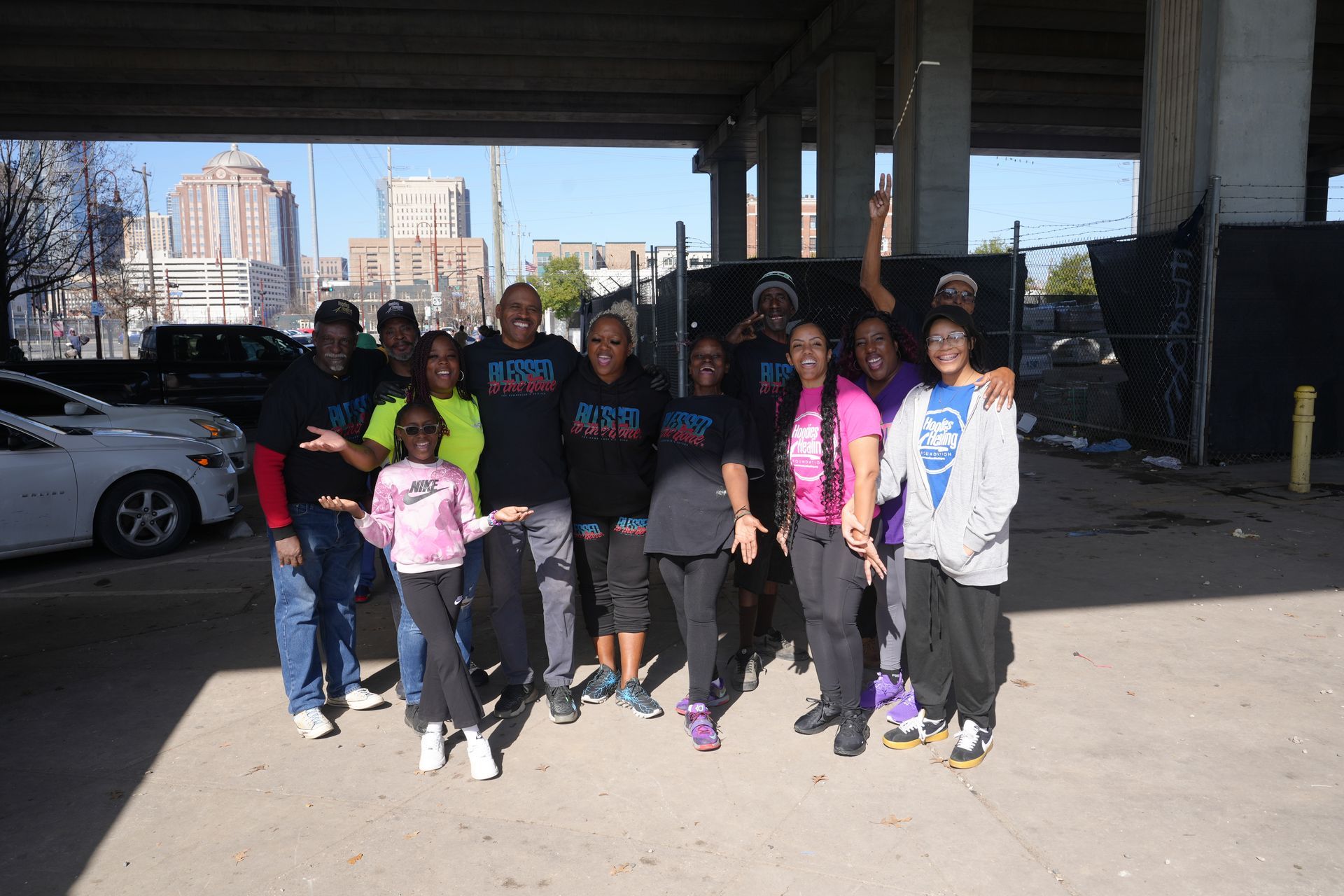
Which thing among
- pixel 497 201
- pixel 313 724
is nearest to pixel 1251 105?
pixel 313 724

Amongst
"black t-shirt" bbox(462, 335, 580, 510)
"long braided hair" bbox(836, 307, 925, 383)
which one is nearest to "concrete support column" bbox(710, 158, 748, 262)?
"long braided hair" bbox(836, 307, 925, 383)

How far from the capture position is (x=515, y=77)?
2428cm

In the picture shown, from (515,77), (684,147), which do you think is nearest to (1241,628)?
(515,77)

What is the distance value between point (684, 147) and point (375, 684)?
A: 3323 cm

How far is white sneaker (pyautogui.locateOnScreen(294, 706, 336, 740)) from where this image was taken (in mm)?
4348

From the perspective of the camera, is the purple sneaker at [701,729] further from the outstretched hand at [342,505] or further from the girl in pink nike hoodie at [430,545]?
the outstretched hand at [342,505]

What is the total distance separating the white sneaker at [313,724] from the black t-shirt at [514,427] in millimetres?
1203

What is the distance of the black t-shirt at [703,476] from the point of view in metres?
4.23

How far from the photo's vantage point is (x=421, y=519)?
4.00m

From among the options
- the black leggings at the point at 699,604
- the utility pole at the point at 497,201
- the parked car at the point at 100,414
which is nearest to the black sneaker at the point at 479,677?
the black leggings at the point at 699,604

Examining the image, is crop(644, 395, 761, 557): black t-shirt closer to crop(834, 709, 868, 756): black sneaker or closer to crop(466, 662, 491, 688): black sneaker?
crop(834, 709, 868, 756): black sneaker

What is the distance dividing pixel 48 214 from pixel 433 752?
1013 inches

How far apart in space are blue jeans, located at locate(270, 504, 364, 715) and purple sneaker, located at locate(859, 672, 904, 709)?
8.03ft

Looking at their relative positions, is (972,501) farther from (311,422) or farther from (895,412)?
(311,422)
